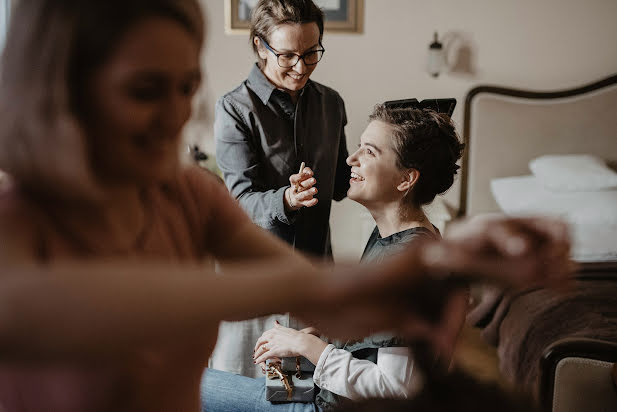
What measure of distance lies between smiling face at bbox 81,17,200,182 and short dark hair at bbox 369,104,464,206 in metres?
1.18

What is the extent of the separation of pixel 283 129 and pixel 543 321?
1.23m

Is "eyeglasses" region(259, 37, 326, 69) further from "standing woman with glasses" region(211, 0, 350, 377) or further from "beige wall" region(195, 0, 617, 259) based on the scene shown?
"beige wall" region(195, 0, 617, 259)

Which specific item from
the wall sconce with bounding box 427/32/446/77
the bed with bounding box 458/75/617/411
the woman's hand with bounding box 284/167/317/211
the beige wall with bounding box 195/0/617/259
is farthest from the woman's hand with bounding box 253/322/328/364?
the wall sconce with bounding box 427/32/446/77

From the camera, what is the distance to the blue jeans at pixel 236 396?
137cm

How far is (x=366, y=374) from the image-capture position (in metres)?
1.28

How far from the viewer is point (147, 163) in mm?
503

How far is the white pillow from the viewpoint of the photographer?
294 cm

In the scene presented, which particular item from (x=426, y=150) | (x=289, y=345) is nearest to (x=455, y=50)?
(x=426, y=150)

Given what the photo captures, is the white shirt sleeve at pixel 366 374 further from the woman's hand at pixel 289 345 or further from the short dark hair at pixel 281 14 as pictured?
the short dark hair at pixel 281 14

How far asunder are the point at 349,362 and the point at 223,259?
73 cm

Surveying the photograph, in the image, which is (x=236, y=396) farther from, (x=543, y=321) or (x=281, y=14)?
(x=543, y=321)

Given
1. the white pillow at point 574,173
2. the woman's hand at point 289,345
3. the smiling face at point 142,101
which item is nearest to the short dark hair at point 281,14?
the woman's hand at point 289,345

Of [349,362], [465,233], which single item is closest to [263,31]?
[349,362]

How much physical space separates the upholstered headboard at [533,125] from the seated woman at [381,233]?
182cm
